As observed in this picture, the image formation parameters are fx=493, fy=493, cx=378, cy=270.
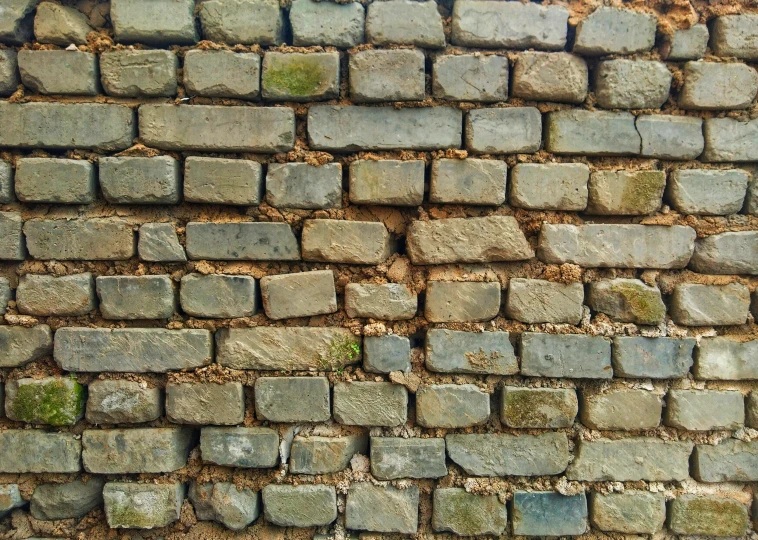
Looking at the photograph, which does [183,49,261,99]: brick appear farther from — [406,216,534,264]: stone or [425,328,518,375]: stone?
[425,328,518,375]: stone

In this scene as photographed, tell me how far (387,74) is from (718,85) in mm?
1107

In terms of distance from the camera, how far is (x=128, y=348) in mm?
1646

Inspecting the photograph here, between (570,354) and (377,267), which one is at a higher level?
(377,267)

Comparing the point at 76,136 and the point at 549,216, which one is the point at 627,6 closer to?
the point at 549,216

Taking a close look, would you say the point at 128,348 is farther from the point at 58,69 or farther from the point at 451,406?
the point at 451,406

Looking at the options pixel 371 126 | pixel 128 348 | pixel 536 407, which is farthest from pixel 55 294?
pixel 536 407

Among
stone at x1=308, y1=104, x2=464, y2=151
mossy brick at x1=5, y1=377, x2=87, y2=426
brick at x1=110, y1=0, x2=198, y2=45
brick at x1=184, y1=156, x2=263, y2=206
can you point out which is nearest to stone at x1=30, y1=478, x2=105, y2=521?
mossy brick at x1=5, y1=377, x2=87, y2=426

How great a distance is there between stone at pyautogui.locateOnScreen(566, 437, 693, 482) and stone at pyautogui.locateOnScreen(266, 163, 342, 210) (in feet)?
4.01

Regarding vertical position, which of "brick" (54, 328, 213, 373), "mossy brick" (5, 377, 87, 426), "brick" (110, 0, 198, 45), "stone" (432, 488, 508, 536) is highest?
"brick" (110, 0, 198, 45)

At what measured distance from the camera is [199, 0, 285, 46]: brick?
5.24 feet

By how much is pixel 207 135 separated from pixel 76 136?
1.41ft

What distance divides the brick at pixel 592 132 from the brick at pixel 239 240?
945 millimetres

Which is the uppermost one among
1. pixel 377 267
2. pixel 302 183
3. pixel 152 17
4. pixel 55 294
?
pixel 152 17

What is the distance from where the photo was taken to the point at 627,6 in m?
1.63
